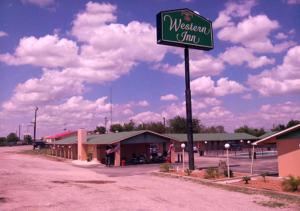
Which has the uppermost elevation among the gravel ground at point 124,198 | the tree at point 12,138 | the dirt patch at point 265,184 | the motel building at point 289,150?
the tree at point 12,138

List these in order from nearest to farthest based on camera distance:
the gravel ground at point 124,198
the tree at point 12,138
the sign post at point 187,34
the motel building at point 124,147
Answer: the gravel ground at point 124,198 → the sign post at point 187,34 → the motel building at point 124,147 → the tree at point 12,138

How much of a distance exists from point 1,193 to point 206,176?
11374 millimetres

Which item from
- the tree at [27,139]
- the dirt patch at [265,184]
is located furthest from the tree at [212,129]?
the dirt patch at [265,184]

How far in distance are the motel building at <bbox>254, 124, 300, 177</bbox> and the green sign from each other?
10.5 m

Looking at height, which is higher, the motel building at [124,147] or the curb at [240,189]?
the motel building at [124,147]

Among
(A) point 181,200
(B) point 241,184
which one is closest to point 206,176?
(B) point 241,184

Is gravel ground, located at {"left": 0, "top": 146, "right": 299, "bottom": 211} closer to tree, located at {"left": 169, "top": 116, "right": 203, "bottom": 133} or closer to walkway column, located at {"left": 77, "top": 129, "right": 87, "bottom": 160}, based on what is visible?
walkway column, located at {"left": 77, "top": 129, "right": 87, "bottom": 160}

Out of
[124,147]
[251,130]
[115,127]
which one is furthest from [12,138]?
[124,147]

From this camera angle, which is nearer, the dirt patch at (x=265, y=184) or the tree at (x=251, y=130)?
the dirt patch at (x=265, y=184)

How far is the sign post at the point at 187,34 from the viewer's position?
28.6 metres

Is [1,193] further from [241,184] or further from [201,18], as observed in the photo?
[201,18]

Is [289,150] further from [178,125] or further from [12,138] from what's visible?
[12,138]

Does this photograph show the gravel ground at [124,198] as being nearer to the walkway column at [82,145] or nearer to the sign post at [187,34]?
the sign post at [187,34]

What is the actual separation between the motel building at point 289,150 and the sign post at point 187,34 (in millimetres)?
7349
